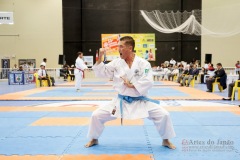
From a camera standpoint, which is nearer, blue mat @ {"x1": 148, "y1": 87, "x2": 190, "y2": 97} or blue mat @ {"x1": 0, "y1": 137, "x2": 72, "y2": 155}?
blue mat @ {"x1": 0, "y1": 137, "x2": 72, "y2": 155}

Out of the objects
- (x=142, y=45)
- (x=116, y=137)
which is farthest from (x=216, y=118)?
(x=142, y=45)

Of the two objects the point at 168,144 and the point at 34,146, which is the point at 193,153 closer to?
the point at 168,144

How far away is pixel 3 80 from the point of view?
25906 mm

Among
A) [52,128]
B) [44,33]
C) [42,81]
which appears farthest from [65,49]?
[52,128]

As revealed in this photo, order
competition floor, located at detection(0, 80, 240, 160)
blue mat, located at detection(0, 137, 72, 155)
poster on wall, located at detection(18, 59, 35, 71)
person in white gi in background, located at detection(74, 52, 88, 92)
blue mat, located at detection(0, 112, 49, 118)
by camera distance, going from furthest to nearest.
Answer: poster on wall, located at detection(18, 59, 35, 71)
person in white gi in background, located at detection(74, 52, 88, 92)
blue mat, located at detection(0, 112, 49, 118)
blue mat, located at detection(0, 137, 72, 155)
competition floor, located at detection(0, 80, 240, 160)

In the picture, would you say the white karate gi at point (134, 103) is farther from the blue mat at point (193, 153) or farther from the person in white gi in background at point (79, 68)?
the person in white gi in background at point (79, 68)

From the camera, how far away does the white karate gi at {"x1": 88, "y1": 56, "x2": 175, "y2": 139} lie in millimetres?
4520

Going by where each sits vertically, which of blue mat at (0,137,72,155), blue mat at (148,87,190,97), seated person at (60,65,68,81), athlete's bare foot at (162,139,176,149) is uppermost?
seated person at (60,65,68,81)

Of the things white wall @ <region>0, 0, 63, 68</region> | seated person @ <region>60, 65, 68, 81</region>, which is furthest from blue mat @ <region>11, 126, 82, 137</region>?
white wall @ <region>0, 0, 63, 68</region>

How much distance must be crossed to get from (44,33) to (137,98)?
24.0 meters

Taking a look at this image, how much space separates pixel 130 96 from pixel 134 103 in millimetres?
118

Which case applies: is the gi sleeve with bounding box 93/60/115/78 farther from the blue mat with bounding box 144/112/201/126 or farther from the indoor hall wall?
the indoor hall wall

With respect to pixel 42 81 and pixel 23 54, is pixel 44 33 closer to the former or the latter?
pixel 23 54

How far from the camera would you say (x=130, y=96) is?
15.1 ft
